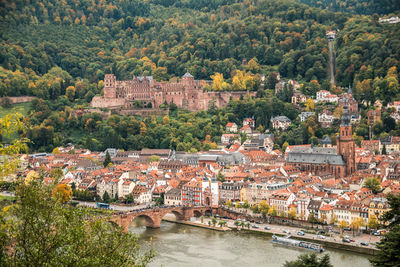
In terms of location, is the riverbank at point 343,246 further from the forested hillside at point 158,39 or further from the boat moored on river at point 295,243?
the forested hillside at point 158,39

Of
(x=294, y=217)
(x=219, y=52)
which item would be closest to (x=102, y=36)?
(x=219, y=52)

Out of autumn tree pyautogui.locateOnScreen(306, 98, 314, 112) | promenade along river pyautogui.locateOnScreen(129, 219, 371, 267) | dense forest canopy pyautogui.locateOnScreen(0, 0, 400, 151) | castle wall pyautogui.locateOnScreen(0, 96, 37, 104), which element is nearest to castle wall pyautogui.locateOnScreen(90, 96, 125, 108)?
dense forest canopy pyautogui.locateOnScreen(0, 0, 400, 151)

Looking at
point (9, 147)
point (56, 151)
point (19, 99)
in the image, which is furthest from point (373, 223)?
point (19, 99)

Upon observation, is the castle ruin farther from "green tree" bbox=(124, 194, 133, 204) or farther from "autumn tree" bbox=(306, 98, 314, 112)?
"green tree" bbox=(124, 194, 133, 204)

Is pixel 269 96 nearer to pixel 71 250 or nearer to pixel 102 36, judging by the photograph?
pixel 102 36

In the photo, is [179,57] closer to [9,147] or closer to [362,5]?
[362,5]

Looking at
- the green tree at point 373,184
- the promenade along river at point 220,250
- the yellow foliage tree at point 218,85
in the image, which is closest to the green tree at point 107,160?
the promenade along river at point 220,250
